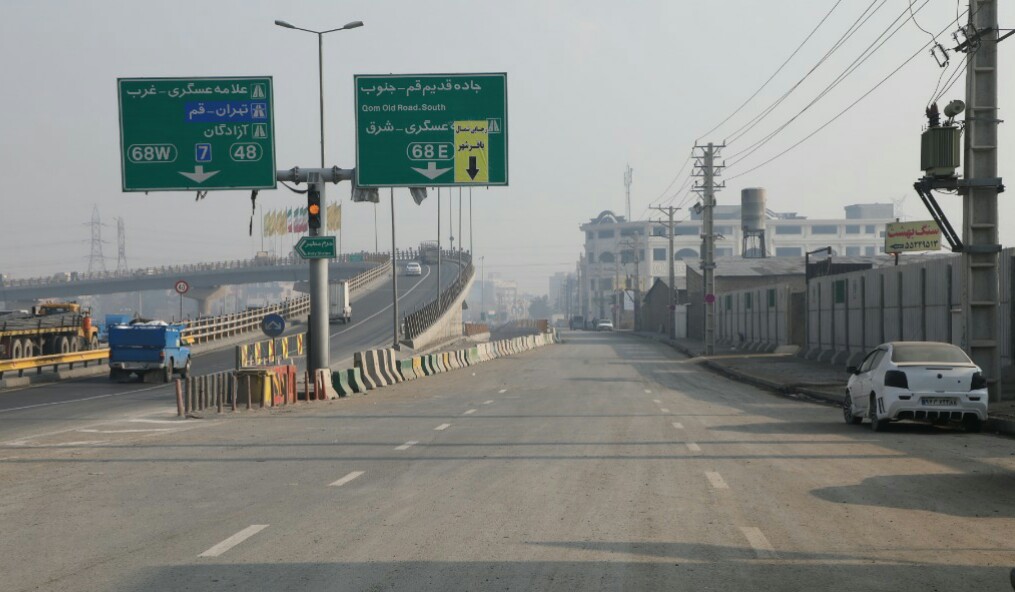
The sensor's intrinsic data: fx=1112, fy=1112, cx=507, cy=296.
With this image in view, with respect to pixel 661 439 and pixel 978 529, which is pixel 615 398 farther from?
pixel 978 529

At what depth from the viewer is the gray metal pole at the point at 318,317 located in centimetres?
3133

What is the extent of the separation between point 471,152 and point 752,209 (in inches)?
4080

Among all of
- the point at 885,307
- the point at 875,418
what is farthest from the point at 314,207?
the point at 885,307

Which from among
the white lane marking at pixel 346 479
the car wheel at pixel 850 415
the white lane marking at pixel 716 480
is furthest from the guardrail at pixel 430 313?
the white lane marking at pixel 716 480

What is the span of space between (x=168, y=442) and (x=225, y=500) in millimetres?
7347

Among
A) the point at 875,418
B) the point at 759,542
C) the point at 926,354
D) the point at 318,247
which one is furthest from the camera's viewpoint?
the point at 318,247

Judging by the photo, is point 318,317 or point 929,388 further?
point 318,317

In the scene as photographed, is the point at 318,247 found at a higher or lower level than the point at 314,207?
lower

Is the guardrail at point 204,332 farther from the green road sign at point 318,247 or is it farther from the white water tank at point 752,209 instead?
the white water tank at point 752,209

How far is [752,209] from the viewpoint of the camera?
130375 mm

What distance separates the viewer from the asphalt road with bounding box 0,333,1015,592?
7.81 meters

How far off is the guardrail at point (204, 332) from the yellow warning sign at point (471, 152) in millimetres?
11744

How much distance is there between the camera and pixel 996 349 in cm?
2322

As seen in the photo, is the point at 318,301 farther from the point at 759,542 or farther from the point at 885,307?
the point at 759,542
